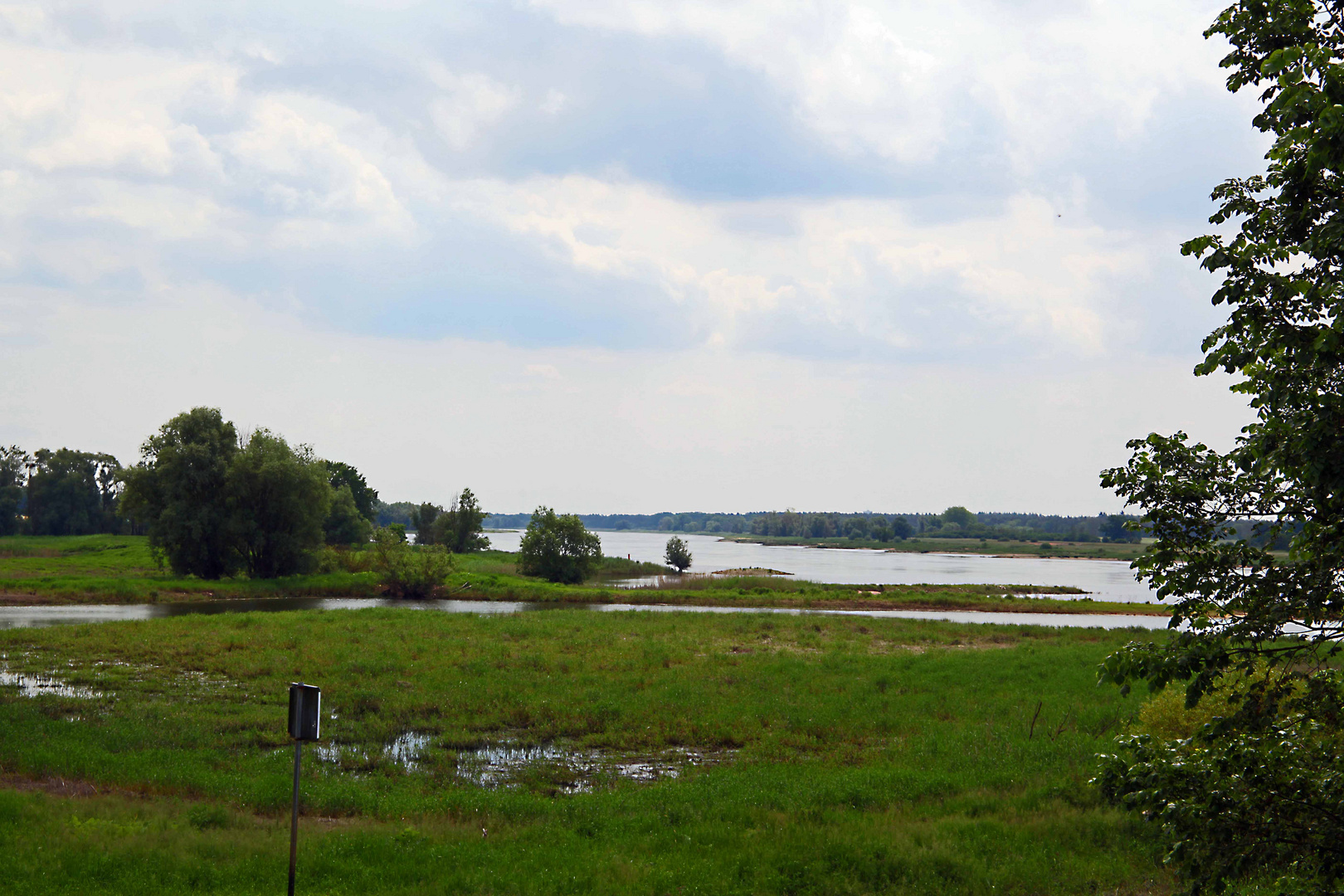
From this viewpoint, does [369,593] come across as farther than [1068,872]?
Yes

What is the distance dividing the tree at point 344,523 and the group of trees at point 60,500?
4016 centimetres

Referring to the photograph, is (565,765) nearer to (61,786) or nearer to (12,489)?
(61,786)

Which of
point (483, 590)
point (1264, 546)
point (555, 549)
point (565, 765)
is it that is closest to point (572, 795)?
point (565, 765)

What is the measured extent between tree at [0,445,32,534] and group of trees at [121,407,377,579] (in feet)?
228

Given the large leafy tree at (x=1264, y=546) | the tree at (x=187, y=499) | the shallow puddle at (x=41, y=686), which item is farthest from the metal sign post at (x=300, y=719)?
the tree at (x=187, y=499)

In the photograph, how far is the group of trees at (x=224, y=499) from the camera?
67.3 metres

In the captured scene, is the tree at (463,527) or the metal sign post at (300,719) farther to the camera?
the tree at (463,527)

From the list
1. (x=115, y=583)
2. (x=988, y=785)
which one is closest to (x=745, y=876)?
(x=988, y=785)

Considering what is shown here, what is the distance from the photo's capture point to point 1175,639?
6.98 m

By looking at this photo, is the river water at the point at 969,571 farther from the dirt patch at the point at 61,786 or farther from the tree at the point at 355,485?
the dirt patch at the point at 61,786

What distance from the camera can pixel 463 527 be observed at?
108m

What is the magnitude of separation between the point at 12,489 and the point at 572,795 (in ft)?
475

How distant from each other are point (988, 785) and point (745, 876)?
22.3 ft

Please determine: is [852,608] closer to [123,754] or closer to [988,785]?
[988,785]
